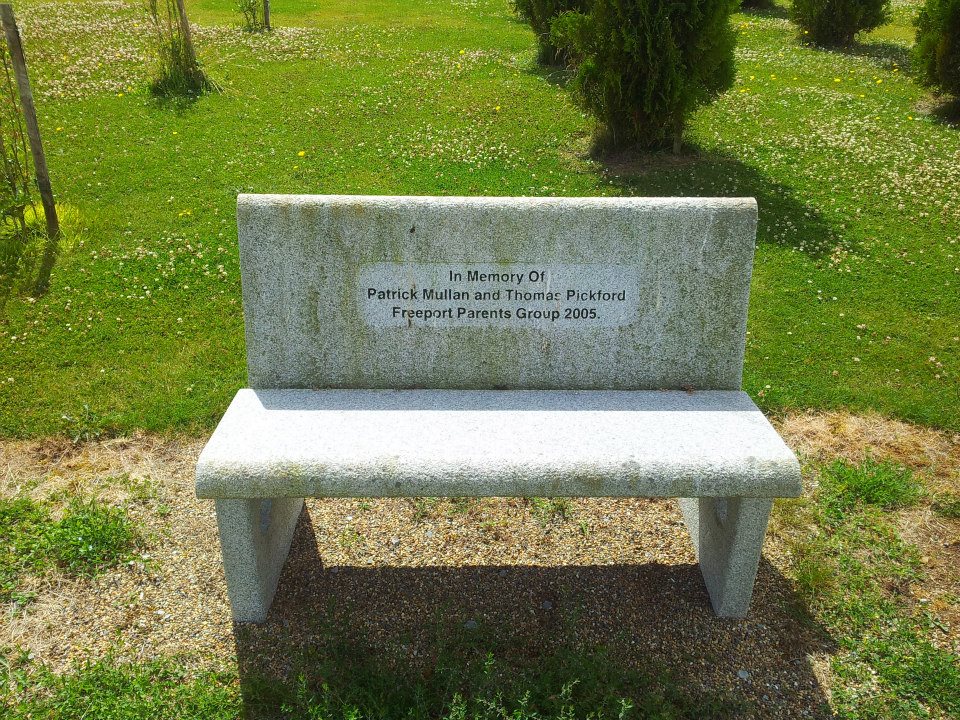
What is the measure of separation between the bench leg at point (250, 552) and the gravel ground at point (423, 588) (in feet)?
0.31

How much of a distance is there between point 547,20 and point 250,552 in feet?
32.9

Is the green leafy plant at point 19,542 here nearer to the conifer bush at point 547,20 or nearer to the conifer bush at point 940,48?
the conifer bush at point 547,20

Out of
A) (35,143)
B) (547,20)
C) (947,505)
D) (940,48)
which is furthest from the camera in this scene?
(547,20)

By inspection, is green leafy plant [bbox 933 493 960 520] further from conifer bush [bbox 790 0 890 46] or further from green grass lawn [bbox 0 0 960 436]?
conifer bush [bbox 790 0 890 46]

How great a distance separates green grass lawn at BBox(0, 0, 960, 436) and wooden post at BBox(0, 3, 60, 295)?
6.4 inches

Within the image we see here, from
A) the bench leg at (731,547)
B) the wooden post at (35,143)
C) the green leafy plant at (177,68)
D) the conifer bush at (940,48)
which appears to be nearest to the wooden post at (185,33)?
the green leafy plant at (177,68)

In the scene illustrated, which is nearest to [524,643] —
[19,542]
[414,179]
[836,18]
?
[19,542]

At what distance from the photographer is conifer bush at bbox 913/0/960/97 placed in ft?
29.8

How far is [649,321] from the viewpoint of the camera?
352cm

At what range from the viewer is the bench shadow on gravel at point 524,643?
9.59 feet

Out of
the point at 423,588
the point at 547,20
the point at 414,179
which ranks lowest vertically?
the point at 423,588

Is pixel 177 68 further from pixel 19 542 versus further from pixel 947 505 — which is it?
pixel 947 505

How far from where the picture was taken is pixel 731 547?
323cm

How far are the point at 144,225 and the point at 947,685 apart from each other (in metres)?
6.57
